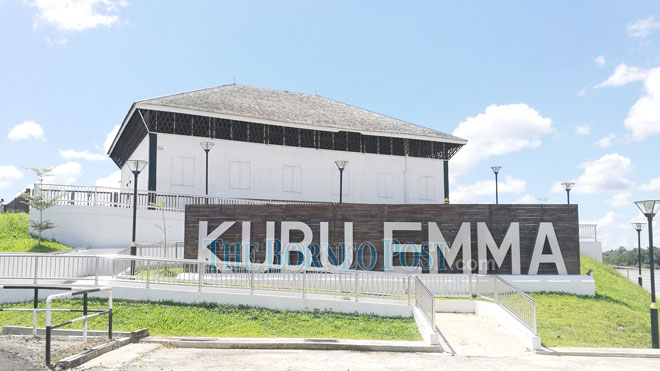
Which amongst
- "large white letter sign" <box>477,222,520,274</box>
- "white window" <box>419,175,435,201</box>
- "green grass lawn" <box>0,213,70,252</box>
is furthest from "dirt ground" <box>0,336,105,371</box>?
"white window" <box>419,175,435,201</box>

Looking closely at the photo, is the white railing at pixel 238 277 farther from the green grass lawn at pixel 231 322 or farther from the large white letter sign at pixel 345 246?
the large white letter sign at pixel 345 246

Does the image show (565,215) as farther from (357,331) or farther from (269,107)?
(269,107)

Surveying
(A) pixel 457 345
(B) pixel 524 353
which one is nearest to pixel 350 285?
(A) pixel 457 345

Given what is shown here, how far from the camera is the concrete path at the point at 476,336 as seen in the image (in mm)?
12109

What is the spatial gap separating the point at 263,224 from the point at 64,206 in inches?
405

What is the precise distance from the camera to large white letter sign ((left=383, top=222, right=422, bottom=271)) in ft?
65.7

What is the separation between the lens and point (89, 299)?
14844mm

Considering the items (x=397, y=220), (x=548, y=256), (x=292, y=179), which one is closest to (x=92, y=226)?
(x=292, y=179)

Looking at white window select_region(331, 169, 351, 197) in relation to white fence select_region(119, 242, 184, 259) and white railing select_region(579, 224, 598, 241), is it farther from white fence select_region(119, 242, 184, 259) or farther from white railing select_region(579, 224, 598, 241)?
white railing select_region(579, 224, 598, 241)

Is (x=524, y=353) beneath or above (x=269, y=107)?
beneath

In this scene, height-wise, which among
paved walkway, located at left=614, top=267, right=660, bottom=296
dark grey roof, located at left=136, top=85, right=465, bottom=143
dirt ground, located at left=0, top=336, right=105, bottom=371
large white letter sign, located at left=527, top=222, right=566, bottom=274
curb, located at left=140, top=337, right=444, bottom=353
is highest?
dark grey roof, located at left=136, top=85, right=465, bottom=143

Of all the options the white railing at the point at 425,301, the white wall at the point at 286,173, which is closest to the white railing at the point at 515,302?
the white railing at the point at 425,301

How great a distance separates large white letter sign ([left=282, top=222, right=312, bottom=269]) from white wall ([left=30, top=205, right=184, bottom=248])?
7.75 m

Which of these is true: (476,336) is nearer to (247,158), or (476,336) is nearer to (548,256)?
(548,256)
